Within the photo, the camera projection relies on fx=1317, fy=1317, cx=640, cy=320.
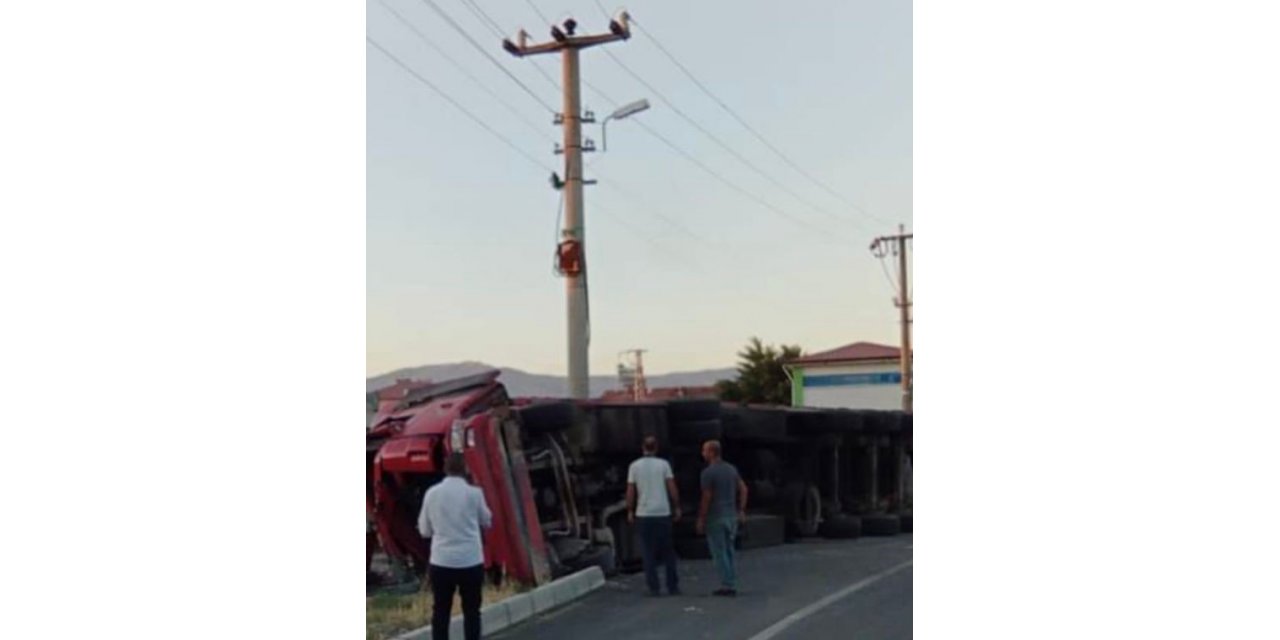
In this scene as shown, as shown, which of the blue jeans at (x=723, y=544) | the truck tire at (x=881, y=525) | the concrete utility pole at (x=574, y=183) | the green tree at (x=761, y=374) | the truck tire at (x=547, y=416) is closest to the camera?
the green tree at (x=761, y=374)

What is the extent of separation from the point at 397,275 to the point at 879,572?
2020 mm

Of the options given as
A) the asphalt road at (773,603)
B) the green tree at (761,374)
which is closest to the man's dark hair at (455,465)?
the asphalt road at (773,603)

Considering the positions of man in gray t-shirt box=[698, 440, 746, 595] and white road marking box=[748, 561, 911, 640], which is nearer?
white road marking box=[748, 561, 911, 640]

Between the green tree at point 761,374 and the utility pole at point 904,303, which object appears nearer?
the utility pole at point 904,303

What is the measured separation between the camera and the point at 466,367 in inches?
193

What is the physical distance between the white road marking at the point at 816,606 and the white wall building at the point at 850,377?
22.2 inches

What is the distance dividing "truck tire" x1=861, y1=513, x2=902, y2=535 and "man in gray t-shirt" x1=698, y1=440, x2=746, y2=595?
45 centimetres

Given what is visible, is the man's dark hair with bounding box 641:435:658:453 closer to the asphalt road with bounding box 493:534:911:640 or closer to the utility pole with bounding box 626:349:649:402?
the utility pole with bounding box 626:349:649:402

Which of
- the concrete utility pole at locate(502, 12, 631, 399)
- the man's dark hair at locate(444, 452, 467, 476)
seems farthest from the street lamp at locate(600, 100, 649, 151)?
the man's dark hair at locate(444, 452, 467, 476)

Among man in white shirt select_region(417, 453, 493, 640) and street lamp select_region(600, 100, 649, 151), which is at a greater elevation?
street lamp select_region(600, 100, 649, 151)

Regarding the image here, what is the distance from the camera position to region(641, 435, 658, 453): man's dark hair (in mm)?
4820

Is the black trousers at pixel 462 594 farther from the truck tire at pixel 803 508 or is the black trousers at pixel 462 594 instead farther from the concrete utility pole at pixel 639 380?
the truck tire at pixel 803 508

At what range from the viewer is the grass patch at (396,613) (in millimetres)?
4840

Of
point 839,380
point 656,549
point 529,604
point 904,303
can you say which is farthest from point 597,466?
point 904,303
